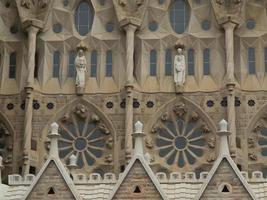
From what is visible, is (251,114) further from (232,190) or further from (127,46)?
(232,190)

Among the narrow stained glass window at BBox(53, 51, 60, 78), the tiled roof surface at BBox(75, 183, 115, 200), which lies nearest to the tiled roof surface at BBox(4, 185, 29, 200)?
the tiled roof surface at BBox(75, 183, 115, 200)

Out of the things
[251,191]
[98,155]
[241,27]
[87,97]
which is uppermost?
[241,27]

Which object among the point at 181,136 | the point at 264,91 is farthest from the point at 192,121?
the point at 264,91

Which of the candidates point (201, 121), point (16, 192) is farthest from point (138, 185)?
point (201, 121)

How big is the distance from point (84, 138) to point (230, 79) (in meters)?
5.30

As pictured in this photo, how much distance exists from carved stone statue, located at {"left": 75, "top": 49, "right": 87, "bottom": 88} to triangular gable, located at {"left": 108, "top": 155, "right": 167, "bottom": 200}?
702cm

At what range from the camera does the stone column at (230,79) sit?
29934mm

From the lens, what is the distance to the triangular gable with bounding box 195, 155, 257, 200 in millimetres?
24631

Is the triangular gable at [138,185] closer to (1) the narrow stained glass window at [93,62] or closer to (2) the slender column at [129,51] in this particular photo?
(2) the slender column at [129,51]

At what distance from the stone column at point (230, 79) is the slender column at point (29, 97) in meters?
6.52

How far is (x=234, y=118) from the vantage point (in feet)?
100

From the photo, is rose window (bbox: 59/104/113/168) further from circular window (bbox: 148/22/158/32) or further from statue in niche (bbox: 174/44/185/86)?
circular window (bbox: 148/22/158/32)

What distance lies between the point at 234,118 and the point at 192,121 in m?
1.65

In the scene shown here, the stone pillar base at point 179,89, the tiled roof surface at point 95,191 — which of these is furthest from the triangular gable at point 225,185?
the stone pillar base at point 179,89
